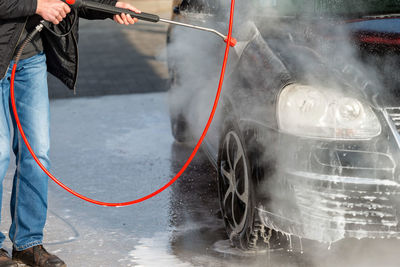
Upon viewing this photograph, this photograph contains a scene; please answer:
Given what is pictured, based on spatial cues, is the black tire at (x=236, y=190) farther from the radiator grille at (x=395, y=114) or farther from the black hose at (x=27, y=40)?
the black hose at (x=27, y=40)

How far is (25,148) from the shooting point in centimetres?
382

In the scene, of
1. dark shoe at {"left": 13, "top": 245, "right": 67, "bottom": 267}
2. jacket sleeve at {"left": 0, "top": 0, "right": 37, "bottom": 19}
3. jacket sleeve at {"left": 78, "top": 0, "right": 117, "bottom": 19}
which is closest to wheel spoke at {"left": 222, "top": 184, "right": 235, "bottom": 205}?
dark shoe at {"left": 13, "top": 245, "right": 67, "bottom": 267}

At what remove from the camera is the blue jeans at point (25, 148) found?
12.2 feet

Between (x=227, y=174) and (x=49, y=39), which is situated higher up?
(x=49, y=39)

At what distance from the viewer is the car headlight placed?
3.43 m

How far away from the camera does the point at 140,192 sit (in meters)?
5.09

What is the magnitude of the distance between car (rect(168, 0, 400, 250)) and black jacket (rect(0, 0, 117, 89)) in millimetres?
811

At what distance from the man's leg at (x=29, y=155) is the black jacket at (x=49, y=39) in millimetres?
92

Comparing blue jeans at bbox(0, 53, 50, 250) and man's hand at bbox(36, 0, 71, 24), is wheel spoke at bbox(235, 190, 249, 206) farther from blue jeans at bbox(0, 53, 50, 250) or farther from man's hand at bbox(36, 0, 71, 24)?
man's hand at bbox(36, 0, 71, 24)

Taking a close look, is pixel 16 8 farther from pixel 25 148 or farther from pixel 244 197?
pixel 244 197

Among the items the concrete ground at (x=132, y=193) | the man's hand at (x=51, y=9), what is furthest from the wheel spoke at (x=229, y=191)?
the man's hand at (x=51, y=9)

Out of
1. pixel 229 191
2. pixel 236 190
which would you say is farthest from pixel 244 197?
pixel 229 191

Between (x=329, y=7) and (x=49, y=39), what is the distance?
157cm

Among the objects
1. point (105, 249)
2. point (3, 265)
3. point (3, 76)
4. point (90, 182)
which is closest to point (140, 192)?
point (90, 182)
